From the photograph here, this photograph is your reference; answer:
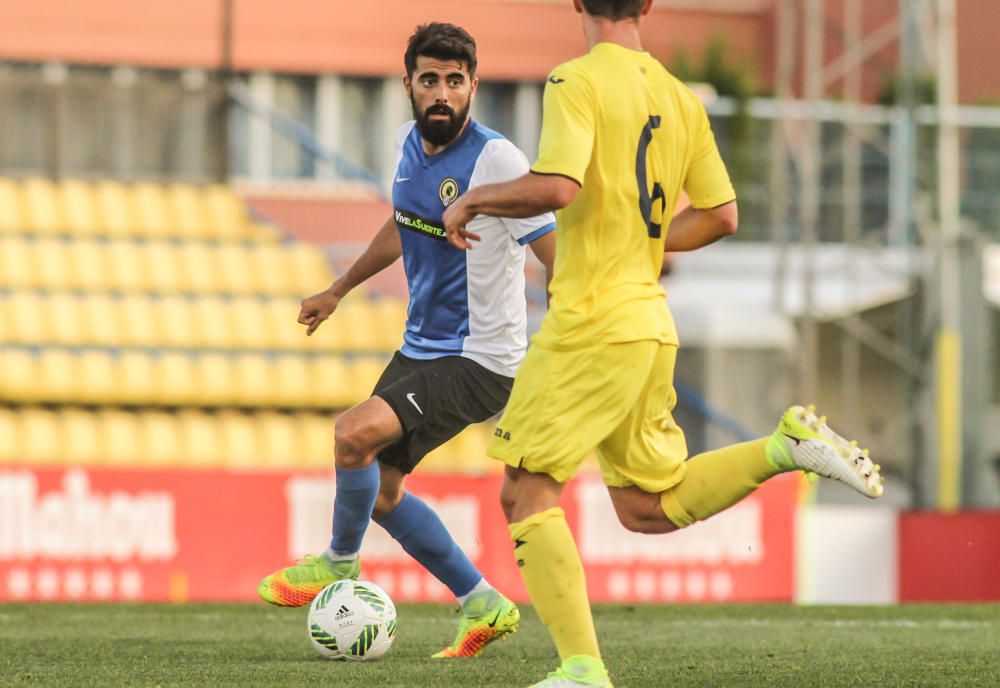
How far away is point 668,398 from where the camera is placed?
195 inches

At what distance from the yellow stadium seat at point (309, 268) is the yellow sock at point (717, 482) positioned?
9968mm

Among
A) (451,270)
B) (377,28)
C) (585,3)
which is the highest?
(377,28)

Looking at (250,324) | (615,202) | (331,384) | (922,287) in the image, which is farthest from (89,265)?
(615,202)

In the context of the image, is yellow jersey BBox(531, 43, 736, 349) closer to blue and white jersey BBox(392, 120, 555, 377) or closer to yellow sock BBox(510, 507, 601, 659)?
yellow sock BBox(510, 507, 601, 659)

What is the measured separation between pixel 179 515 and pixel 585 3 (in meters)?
6.91

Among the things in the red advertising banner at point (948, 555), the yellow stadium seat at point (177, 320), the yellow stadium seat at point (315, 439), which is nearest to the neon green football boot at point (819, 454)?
the red advertising banner at point (948, 555)

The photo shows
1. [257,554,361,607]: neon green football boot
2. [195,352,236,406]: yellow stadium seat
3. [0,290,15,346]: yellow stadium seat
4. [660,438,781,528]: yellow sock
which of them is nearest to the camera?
[660,438,781,528]: yellow sock

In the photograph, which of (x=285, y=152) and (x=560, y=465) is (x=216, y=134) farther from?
(x=560, y=465)

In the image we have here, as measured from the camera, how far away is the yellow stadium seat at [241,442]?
13.3m

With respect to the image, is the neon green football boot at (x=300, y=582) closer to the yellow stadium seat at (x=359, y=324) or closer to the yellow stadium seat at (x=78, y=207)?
the yellow stadium seat at (x=359, y=324)

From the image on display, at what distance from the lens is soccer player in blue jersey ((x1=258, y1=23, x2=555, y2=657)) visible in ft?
19.6

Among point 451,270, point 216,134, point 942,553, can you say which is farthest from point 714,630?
point 216,134

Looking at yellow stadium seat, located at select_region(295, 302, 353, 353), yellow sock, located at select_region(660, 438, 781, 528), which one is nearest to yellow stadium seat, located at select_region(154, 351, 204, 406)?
yellow stadium seat, located at select_region(295, 302, 353, 353)

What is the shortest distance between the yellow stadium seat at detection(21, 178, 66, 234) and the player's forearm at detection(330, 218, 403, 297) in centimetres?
915
